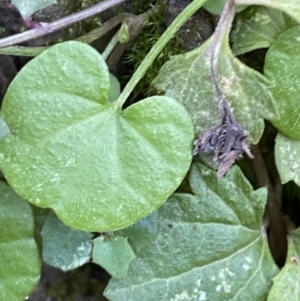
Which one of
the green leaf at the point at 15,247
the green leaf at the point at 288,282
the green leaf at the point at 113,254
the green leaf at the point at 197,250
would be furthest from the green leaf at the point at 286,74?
the green leaf at the point at 15,247

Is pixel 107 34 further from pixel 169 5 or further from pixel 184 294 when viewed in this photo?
pixel 184 294

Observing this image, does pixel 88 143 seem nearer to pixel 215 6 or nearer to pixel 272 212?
pixel 215 6

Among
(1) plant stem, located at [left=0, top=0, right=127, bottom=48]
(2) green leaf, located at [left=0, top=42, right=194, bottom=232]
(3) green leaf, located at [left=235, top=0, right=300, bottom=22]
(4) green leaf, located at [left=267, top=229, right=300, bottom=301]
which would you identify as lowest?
(4) green leaf, located at [left=267, top=229, right=300, bottom=301]

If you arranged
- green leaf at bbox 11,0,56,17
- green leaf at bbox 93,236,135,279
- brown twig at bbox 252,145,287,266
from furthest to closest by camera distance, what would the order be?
brown twig at bbox 252,145,287,266, green leaf at bbox 93,236,135,279, green leaf at bbox 11,0,56,17

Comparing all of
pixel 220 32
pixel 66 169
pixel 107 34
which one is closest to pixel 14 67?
pixel 107 34

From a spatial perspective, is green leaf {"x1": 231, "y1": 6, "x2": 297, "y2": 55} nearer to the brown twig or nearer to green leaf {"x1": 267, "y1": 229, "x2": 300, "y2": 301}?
the brown twig

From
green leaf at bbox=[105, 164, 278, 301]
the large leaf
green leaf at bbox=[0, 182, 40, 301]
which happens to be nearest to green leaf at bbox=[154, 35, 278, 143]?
the large leaf
